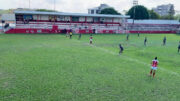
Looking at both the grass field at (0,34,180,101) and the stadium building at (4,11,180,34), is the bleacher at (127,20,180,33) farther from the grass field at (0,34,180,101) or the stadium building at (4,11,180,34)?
the grass field at (0,34,180,101)

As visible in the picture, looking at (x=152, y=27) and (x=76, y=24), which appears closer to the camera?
(x=76, y=24)

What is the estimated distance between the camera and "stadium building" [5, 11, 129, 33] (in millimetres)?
A: 43125

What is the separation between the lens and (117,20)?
57938 millimetres

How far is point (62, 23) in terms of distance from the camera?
49.3m

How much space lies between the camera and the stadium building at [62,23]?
4312 cm

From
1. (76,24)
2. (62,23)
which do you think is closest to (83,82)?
(62,23)

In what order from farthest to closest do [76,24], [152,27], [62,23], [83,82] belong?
[152,27] < [76,24] < [62,23] < [83,82]

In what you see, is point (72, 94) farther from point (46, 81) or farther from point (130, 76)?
point (130, 76)

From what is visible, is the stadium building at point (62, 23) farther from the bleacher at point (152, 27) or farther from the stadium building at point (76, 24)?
the bleacher at point (152, 27)

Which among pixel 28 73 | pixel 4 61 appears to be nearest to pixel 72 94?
pixel 28 73

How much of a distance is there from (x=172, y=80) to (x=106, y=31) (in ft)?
129

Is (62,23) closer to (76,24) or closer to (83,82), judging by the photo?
(76,24)

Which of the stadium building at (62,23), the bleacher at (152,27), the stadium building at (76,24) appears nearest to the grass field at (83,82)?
the stadium building at (62,23)

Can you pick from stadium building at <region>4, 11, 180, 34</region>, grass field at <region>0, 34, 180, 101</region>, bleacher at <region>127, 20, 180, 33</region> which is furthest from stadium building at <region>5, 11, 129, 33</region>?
grass field at <region>0, 34, 180, 101</region>
